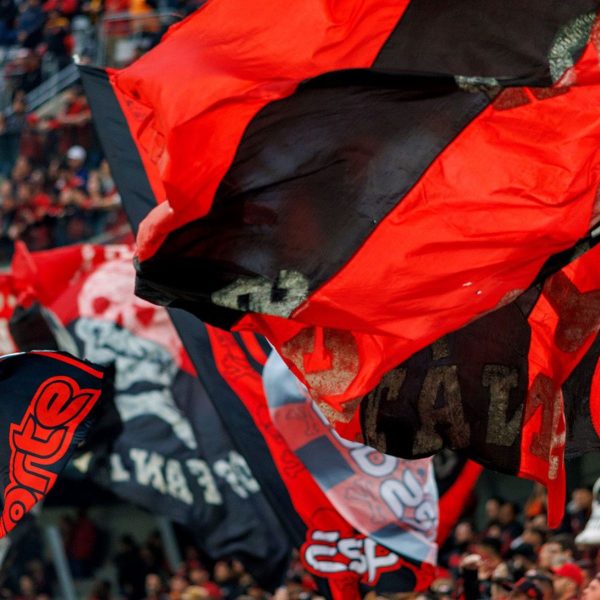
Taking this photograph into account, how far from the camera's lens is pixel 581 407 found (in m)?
8.38

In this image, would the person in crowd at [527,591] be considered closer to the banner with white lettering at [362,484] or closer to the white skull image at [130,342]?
the banner with white lettering at [362,484]

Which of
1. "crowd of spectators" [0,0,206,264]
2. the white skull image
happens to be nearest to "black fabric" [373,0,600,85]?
the white skull image

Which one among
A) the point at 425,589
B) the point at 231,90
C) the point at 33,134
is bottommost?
the point at 33,134

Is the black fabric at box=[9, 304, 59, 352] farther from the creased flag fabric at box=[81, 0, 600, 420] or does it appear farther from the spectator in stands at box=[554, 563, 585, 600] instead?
the creased flag fabric at box=[81, 0, 600, 420]

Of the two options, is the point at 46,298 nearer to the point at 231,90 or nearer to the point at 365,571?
the point at 365,571

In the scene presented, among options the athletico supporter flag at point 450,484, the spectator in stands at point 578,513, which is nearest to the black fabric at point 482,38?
the athletico supporter flag at point 450,484

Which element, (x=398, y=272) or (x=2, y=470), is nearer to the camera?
(x=398, y=272)

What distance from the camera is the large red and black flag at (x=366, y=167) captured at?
6.98 meters

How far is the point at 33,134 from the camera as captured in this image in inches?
952

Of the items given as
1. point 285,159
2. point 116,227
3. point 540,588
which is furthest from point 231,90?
point 116,227

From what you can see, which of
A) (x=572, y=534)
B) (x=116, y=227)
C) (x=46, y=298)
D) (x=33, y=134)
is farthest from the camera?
(x=33, y=134)

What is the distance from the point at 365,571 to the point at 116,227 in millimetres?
10906

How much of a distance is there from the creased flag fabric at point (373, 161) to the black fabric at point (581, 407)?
52.1 inches

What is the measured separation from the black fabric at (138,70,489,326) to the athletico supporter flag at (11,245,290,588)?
5.02 m
